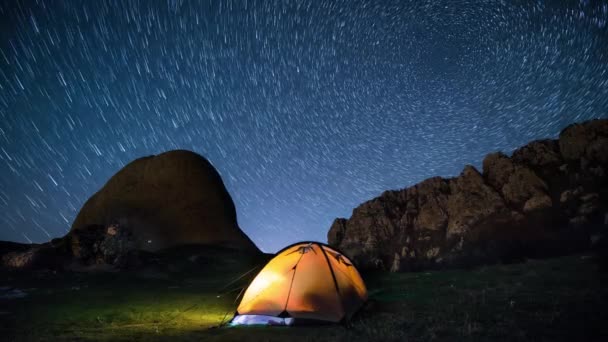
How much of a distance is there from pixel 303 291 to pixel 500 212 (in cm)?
2418

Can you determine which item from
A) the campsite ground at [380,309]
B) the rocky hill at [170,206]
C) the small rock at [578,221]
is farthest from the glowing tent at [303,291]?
the rocky hill at [170,206]

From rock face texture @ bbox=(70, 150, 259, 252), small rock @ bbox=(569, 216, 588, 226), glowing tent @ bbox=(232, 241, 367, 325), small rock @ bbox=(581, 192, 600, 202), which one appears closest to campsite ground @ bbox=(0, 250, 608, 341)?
glowing tent @ bbox=(232, 241, 367, 325)

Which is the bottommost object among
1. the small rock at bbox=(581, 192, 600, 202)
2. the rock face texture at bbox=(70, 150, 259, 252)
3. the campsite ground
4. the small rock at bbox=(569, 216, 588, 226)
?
the campsite ground

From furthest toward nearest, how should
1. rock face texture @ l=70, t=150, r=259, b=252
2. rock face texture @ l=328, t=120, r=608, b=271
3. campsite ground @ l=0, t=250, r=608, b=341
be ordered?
rock face texture @ l=70, t=150, r=259, b=252 → rock face texture @ l=328, t=120, r=608, b=271 → campsite ground @ l=0, t=250, r=608, b=341

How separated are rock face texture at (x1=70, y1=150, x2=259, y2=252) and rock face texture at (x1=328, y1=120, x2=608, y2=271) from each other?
74.5 ft

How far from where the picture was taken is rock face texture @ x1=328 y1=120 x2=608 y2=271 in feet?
84.9

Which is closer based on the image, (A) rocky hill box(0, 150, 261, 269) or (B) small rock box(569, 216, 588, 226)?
(B) small rock box(569, 216, 588, 226)

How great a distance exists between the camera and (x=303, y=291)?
11398 millimetres

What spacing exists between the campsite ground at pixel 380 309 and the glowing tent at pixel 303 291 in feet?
1.81

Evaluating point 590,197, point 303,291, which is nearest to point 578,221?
point 590,197

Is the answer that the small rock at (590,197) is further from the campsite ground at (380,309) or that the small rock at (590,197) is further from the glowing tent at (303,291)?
the glowing tent at (303,291)

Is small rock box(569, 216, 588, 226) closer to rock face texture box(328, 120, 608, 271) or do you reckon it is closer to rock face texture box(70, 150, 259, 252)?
rock face texture box(328, 120, 608, 271)

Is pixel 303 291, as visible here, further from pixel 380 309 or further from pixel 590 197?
pixel 590 197

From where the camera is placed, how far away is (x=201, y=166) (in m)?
59.2
